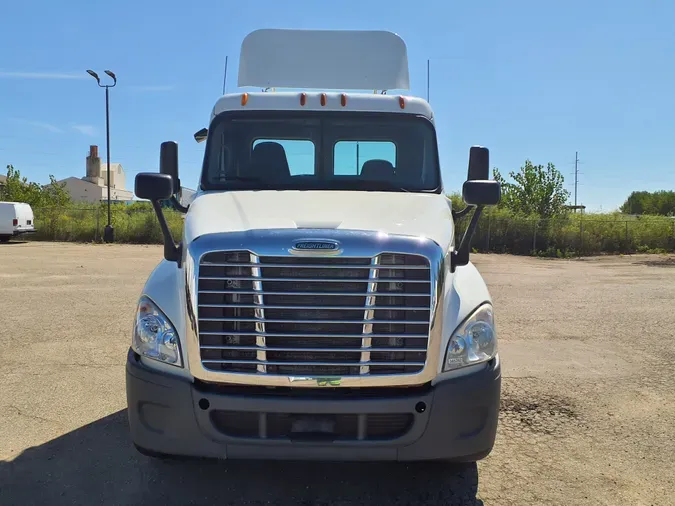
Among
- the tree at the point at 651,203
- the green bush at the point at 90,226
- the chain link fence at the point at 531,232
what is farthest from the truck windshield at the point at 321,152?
the tree at the point at 651,203

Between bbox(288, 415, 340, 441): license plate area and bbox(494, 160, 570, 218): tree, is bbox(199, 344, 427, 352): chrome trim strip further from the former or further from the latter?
bbox(494, 160, 570, 218): tree

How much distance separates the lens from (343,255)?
3.26 m

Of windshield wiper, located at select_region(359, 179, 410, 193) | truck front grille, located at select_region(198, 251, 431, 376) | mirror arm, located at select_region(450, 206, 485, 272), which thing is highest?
windshield wiper, located at select_region(359, 179, 410, 193)

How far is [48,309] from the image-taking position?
31.8ft

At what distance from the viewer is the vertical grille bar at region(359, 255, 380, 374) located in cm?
329

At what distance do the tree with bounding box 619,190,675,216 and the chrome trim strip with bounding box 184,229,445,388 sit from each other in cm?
7874

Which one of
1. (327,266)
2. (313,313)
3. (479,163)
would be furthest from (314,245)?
(479,163)

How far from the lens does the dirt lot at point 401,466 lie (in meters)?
3.78

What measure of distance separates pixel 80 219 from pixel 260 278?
29694 millimetres

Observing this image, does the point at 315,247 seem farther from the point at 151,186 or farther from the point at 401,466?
the point at 401,466

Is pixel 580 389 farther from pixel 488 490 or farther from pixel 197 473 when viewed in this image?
pixel 197 473

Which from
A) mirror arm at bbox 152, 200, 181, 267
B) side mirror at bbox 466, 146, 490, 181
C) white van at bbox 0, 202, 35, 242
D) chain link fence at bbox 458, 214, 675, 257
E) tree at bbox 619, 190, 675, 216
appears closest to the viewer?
mirror arm at bbox 152, 200, 181, 267

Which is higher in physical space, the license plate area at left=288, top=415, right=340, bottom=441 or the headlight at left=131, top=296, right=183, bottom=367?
the headlight at left=131, top=296, right=183, bottom=367

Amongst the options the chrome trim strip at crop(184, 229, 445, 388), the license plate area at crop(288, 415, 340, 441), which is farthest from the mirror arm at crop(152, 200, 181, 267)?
the license plate area at crop(288, 415, 340, 441)
